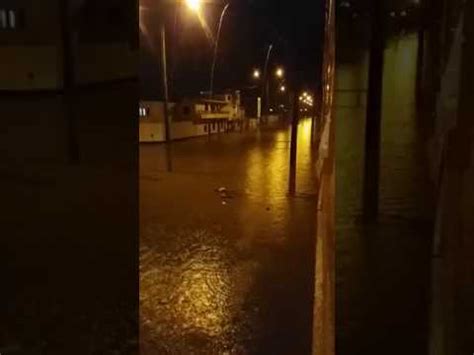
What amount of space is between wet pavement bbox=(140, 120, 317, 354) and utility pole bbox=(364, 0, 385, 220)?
0.76 m

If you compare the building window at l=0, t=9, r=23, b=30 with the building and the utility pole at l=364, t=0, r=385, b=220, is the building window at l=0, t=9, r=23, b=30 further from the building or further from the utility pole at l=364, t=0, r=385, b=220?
the building

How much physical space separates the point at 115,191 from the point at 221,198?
6.29ft

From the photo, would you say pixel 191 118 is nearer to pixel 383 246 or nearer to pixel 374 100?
pixel 374 100

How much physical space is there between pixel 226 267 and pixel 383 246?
5.11 feet

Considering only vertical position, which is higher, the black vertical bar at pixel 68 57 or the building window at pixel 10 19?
the building window at pixel 10 19

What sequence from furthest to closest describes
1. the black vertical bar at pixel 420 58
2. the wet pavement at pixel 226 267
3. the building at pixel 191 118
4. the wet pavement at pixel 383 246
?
the building at pixel 191 118 → the black vertical bar at pixel 420 58 → the wet pavement at pixel 383 246 → the wet pavement at pixel 226 267

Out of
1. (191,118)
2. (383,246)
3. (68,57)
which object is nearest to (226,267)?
(383,246)

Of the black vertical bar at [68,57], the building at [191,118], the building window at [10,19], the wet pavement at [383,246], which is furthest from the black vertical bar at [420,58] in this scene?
the building window at [10,19]

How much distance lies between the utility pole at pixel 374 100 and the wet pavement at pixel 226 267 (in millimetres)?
756

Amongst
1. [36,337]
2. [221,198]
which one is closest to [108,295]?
[36,337]

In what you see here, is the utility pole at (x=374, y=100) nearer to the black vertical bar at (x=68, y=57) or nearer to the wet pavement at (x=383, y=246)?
the wet pavement at (x=383, y=246)

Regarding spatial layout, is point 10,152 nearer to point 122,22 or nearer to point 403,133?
point 122,22

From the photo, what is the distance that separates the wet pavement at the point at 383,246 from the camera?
3.72 meters

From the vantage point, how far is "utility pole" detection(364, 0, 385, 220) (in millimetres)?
5410
